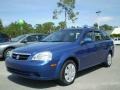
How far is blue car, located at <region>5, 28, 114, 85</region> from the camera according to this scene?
606 cm

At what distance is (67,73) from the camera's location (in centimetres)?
660

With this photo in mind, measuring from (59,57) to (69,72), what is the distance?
68cm

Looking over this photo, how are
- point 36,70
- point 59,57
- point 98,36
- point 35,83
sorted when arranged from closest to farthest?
point 36,70 < point 59,57 < point 35,83 < point 98,36

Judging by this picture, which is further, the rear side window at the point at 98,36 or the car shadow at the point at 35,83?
the rear side window at the point at 98,36

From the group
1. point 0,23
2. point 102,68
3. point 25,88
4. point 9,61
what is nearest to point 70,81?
point 25,88

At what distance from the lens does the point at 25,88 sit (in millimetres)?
6242

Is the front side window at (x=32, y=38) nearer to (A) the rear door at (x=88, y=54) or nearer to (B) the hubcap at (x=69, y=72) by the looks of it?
(A) the rear door at (x=88, y=54)

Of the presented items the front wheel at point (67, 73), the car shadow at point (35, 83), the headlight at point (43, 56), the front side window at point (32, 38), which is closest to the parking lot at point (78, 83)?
the car shadow at point (35, 83)

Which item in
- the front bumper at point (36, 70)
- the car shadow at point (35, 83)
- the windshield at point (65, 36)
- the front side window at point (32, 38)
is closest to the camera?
the front bumper at point (36, 70)

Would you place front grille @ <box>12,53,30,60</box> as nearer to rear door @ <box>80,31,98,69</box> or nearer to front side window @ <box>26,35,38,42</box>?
rear door @ <box>80,31,98,69</box>

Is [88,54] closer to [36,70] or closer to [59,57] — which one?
[59,57]

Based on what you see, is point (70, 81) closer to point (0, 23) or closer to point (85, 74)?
point (85, 74)

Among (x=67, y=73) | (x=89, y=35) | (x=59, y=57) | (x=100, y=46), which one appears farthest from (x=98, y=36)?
(x=59, y=57)

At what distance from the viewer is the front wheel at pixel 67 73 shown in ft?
20.9
